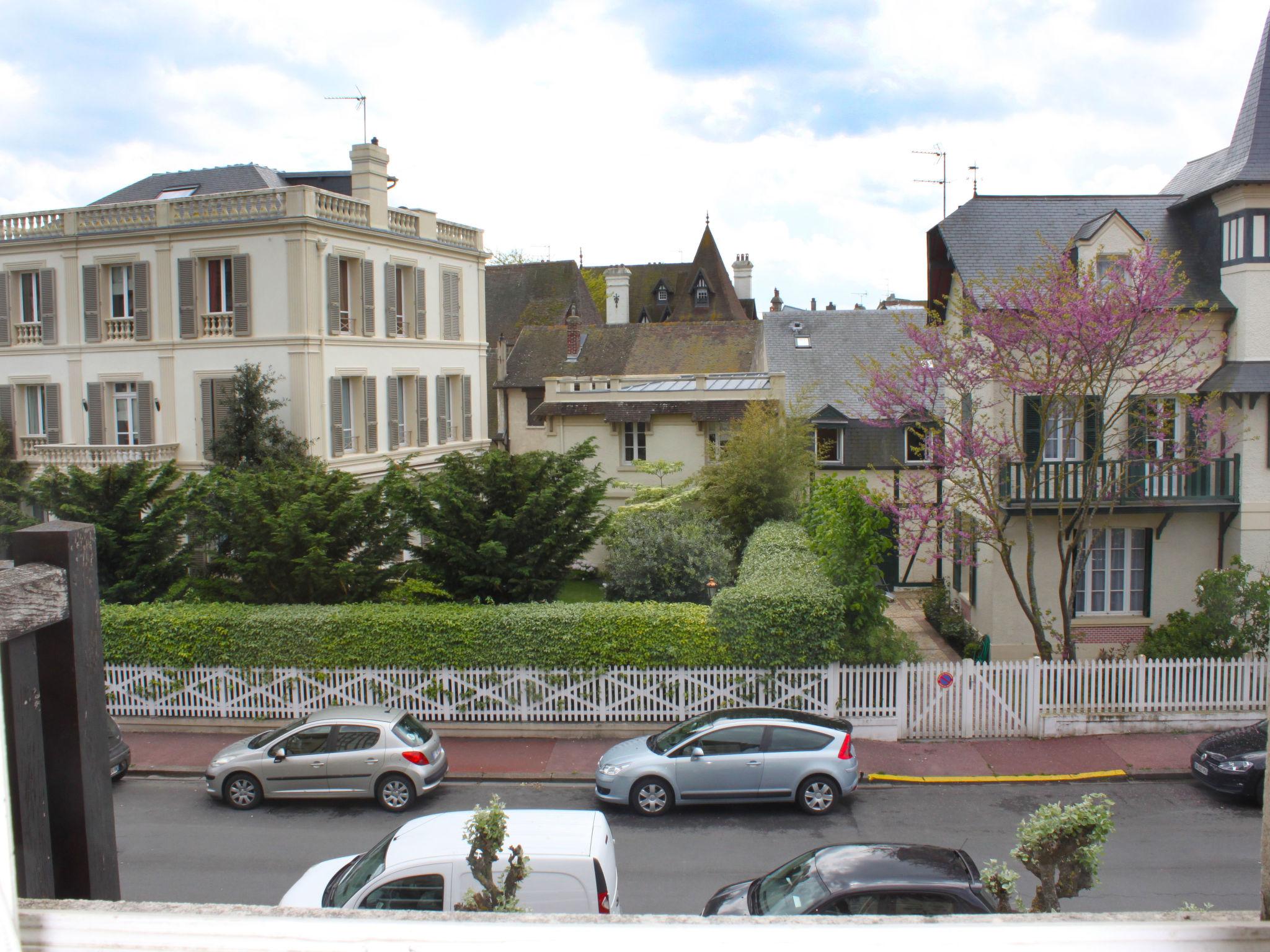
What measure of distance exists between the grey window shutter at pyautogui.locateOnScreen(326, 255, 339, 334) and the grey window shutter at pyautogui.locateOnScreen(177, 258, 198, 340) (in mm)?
3378

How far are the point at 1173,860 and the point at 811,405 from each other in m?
18.5

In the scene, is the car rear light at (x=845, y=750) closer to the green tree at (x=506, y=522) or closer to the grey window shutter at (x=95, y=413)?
the green tree at (x=506, y=522)

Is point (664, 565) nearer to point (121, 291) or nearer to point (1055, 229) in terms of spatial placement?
point (1055, 229)

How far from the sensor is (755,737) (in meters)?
13.4

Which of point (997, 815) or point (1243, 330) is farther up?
point (1243, 330)

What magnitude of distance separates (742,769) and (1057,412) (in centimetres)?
834

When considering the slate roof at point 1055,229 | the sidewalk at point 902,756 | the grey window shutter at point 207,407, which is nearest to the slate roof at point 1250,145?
the slate roof at point 1055,229

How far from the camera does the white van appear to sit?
8336 mm

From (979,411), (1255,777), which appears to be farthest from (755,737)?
(979,411)

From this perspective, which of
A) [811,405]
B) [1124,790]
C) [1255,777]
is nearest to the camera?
[1255,777]

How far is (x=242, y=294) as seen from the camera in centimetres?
2480

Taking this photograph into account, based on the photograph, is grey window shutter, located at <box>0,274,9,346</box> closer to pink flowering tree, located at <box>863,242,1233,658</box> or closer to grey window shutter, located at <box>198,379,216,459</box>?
grey window shutter, located at <box>198,379,216,459</box>

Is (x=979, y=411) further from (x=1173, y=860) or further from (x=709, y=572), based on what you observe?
(x=1173, y=860)

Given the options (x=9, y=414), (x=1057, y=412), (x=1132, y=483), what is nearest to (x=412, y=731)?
(x=1057, y=412)
